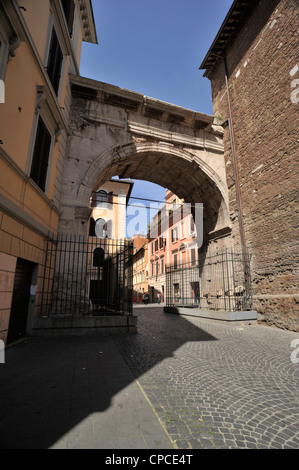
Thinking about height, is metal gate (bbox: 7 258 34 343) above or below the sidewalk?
above

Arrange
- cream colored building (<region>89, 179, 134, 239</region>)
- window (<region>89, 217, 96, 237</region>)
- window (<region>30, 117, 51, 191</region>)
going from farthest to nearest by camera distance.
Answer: cream colored building (<region>89, 179, 134, 239</region>) → window (<region>89, 217, 96, 237</region>) → window (<region>30, 117, 51, 191</region>)

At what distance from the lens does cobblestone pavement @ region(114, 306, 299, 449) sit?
189cm

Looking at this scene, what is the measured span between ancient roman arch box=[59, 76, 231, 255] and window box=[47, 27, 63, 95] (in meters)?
1.08

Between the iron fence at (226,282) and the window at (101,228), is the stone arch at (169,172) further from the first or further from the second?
the window at (101,228)

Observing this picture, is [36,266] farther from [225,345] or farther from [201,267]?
[201,267]

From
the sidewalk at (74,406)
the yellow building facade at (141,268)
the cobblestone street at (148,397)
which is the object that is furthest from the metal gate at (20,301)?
the yellow building facade at (141,268)

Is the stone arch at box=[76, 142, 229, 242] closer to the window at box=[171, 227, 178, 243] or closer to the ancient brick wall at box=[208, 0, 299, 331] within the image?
the ancient brick wall at box=[208, 0, 299, 331]

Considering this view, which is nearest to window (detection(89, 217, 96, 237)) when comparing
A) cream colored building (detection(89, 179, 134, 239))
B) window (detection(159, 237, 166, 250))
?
cream colored building (detection(89, 179, 134, 239))

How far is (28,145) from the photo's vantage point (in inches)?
207

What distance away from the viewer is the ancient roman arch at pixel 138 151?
8.08m

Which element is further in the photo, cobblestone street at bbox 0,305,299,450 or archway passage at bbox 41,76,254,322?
archway passage at bbox 41,76,254,322

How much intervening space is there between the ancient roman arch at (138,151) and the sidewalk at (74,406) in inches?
A: 184

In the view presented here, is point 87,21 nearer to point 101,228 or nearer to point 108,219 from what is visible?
point 108,219

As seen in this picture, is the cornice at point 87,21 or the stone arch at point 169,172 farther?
the cornice at point 87,21
